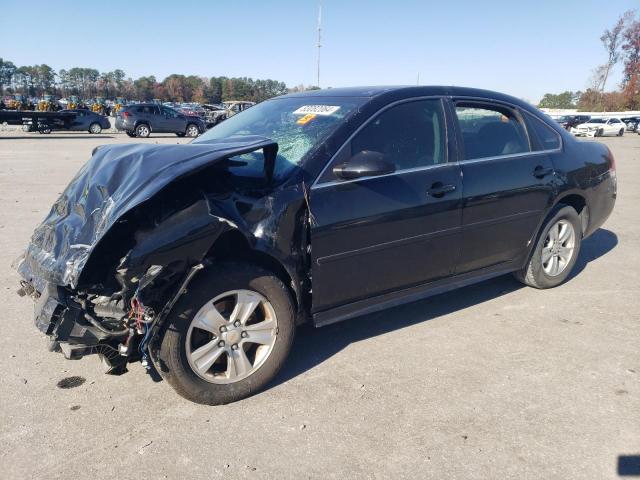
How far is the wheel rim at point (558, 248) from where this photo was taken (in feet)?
14.7

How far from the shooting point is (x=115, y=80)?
124m

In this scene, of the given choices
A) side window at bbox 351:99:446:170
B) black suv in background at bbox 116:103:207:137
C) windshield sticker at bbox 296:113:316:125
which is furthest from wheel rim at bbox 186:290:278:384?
black suv in background at bbox 116:103:207:137

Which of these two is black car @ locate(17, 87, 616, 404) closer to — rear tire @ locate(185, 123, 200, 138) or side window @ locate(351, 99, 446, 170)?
side window @ locate(351, 99, 446, 170)

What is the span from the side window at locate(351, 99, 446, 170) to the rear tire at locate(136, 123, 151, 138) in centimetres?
2370

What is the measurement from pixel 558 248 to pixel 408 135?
2.09 metres

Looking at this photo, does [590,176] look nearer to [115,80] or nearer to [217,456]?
[217,456]

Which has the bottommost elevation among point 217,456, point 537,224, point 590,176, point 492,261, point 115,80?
point 217,456

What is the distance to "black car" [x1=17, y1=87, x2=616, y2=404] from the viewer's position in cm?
254

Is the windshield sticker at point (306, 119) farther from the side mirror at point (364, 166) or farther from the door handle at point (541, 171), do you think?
the door handle at point (541, 171)

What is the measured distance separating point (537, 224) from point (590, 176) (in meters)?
0.93

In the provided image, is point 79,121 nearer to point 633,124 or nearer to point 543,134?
point 543,134

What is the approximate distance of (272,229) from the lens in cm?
279

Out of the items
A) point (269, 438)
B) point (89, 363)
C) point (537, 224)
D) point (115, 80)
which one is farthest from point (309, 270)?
point (115, 80)

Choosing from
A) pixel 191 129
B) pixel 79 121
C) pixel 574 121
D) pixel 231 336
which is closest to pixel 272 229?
pixel 231 336
